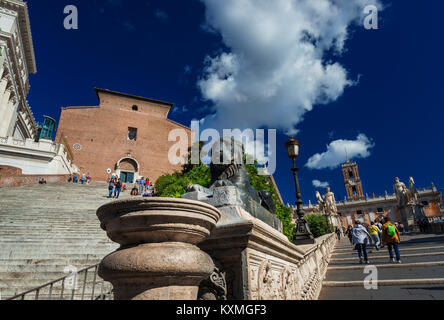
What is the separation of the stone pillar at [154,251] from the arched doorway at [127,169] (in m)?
32.3

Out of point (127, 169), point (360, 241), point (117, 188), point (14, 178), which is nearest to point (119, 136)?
point (127, 169)

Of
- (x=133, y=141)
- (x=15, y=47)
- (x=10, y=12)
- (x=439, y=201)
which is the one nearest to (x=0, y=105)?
(x=15, y=47)

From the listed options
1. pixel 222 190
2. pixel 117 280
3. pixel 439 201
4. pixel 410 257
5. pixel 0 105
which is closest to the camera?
pixel 117 280

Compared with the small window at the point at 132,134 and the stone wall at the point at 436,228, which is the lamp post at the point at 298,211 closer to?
the stone wall at the point at 436,228

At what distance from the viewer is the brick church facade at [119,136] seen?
101ft

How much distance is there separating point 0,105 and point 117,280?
105 ft

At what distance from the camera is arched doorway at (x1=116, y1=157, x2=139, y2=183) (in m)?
31.9

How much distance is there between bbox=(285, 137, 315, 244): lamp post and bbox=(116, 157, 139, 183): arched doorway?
2652cm

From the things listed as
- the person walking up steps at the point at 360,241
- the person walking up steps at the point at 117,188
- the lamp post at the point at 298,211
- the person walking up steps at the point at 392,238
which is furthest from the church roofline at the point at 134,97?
the person walking up steps at the point at 392,238

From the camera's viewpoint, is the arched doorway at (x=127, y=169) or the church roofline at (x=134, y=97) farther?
the church roofline at (x=134, y=97)

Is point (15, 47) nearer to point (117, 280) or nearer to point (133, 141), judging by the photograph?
point (133, 141)

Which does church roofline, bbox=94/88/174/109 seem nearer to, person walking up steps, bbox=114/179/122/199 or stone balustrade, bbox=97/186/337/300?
person walking up steps, bbox=114/179/122/199

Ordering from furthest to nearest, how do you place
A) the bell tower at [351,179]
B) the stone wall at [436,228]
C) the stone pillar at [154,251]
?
the bell tower at [351,179]
the stone wall at [436,228]
the stone pillar at [154,251]
